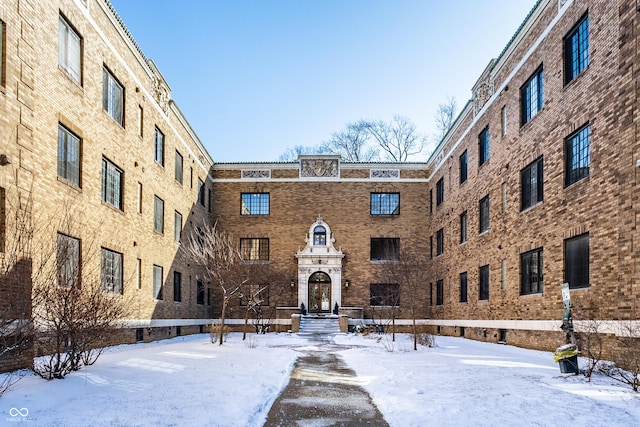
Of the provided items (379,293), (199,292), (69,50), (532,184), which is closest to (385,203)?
(379,293)

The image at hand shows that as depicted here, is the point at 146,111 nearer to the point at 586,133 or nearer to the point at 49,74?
the point at 49,74

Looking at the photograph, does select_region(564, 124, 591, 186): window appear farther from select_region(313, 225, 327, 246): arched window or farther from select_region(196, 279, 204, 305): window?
select_region(196, 279, 204, 305): window

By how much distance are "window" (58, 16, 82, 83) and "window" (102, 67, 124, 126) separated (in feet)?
6.05

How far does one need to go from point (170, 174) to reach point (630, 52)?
1897 cm

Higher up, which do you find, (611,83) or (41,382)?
(611,83)

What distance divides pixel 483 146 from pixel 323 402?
55.4 feet

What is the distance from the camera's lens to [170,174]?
23672 millimetres

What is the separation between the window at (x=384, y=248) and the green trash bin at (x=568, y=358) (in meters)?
21.6

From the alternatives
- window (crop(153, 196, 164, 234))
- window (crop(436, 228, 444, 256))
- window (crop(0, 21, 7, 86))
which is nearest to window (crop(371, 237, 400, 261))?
window (crop(436, 228, 444, 256))

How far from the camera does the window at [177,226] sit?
2450 centimetres

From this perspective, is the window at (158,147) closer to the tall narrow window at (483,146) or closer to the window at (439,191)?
the tall narrow window at (483,146)

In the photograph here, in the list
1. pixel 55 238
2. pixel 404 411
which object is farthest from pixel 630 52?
A: pixel 55 238

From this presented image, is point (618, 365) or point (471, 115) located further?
point (471, 115)

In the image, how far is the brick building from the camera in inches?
448
